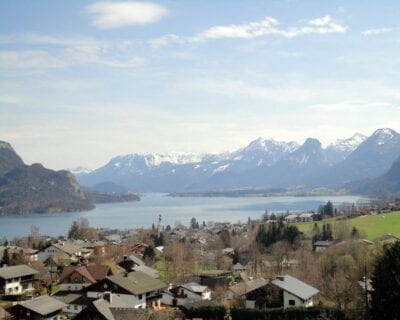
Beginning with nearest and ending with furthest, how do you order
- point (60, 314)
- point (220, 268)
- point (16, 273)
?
point (60, 314), point (16, 273), point (220, 268)

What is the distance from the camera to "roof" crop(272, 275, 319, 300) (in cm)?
3225

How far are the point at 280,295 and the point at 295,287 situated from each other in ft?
3.56

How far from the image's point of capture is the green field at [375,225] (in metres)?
67.0

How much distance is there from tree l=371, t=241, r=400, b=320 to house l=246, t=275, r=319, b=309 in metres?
10.2

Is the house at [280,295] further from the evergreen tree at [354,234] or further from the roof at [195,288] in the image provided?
the evergreen tree at [354,234]

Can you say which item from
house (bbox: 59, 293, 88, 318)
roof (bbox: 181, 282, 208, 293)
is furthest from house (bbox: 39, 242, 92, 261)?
house (bbox: 59, 293, 88, 318)

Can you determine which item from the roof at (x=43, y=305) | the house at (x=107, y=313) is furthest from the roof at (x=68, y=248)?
the house at (x=107, y=313)

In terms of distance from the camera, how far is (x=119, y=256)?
188 ft

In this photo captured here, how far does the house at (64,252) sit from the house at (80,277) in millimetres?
17982

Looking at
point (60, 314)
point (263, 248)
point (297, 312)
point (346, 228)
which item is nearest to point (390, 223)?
point (346, 228)

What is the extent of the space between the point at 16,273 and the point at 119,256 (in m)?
19.2

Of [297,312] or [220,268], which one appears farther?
[220,268]

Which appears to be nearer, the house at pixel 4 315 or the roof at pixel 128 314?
the roof at pixel 128 314

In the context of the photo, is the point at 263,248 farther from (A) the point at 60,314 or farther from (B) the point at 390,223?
(A) the point at 60,314
